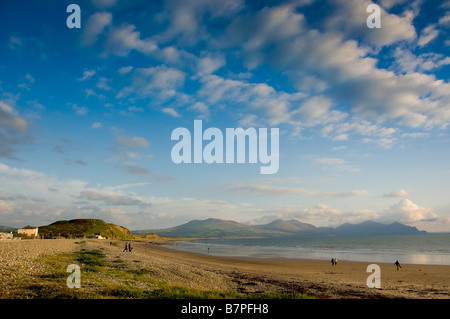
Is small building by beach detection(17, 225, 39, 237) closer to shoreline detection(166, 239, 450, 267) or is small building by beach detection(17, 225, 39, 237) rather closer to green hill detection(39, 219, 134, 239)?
green hill detection(39, 219, 134, 239)

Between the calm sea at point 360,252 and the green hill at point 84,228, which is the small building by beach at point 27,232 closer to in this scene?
the green hill at point 84,228

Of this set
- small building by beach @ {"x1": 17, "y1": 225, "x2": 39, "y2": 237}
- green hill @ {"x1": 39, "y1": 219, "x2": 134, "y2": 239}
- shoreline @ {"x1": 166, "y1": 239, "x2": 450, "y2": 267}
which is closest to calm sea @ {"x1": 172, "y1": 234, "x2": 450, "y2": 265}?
→ shoreline @ {"x1": 166, "y1": 239, "x2": 450, "y2": 267}

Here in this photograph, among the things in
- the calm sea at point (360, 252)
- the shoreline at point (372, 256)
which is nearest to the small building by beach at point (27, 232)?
the calm sea at point (360, 252)

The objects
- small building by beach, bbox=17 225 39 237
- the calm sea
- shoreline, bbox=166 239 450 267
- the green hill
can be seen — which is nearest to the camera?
shoreline, bbox=166 239 450 267

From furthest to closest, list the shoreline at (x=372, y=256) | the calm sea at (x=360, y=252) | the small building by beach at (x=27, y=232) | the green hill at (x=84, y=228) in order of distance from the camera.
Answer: the green hill at (x=84, y=228), the small building by beach at (x=27, y=232), the calm sea at (x=360, y=252), the shoreline at (x=372, y=256)

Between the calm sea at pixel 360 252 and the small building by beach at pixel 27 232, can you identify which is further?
the small building by beach at pixel 27 232

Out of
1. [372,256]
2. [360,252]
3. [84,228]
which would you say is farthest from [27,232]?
[360,252]

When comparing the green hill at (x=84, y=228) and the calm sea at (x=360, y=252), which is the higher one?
the calm sea at (x=360, y=252)

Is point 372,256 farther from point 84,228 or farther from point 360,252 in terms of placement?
point 84,228

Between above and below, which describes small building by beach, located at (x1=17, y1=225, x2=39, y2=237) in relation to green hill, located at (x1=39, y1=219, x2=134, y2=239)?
above

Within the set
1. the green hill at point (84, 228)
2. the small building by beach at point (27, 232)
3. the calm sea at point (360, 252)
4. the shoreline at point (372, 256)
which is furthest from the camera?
the green hill at point (84, 228)

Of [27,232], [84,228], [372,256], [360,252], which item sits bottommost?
[84,228]
